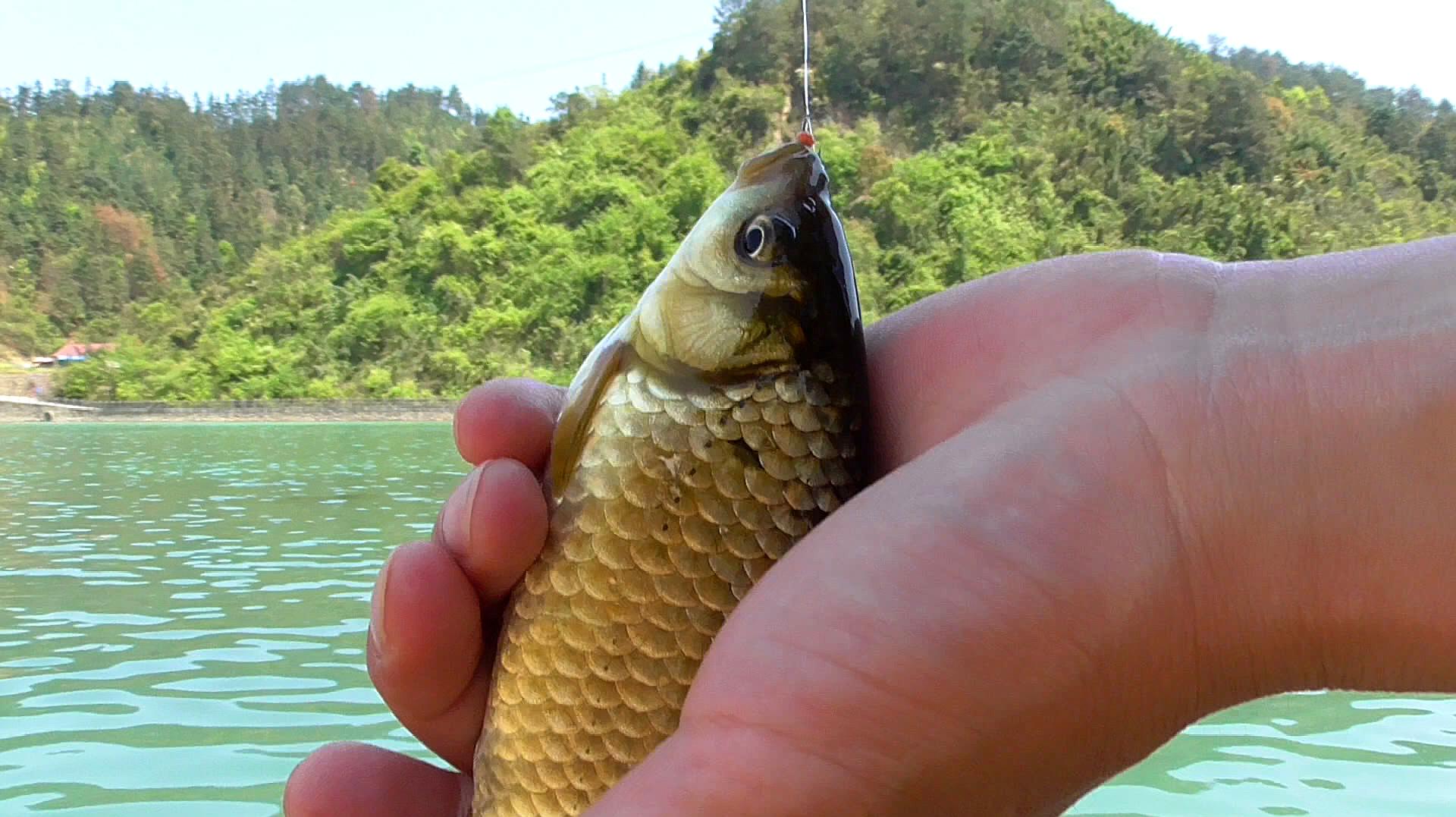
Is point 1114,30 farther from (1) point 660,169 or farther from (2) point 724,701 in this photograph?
(2) point 724,701

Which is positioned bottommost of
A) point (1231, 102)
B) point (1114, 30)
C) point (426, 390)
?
point (426, 390)

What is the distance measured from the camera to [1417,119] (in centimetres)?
5812

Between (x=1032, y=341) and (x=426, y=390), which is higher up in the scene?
(x=1032, y=341)

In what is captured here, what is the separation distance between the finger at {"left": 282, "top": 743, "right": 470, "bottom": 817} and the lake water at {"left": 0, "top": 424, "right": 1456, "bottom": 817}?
3.69 meters

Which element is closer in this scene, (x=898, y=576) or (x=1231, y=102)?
(x=898, y=576)

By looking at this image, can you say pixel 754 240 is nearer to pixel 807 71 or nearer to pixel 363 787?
pixel 807 71

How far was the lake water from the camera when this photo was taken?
4980mm

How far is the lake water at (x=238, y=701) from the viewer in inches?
196

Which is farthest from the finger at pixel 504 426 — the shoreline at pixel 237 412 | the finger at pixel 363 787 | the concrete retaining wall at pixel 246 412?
the concrete retaining wall at pixel 246 412

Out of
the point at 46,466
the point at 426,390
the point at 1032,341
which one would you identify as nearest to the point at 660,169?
the point at 426,390

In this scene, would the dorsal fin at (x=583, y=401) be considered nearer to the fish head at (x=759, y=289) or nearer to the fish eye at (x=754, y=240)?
the fish head at (x=759, y=289)

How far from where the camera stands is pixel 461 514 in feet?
4.62

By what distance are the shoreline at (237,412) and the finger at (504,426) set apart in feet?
98.4

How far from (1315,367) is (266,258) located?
156 feet
